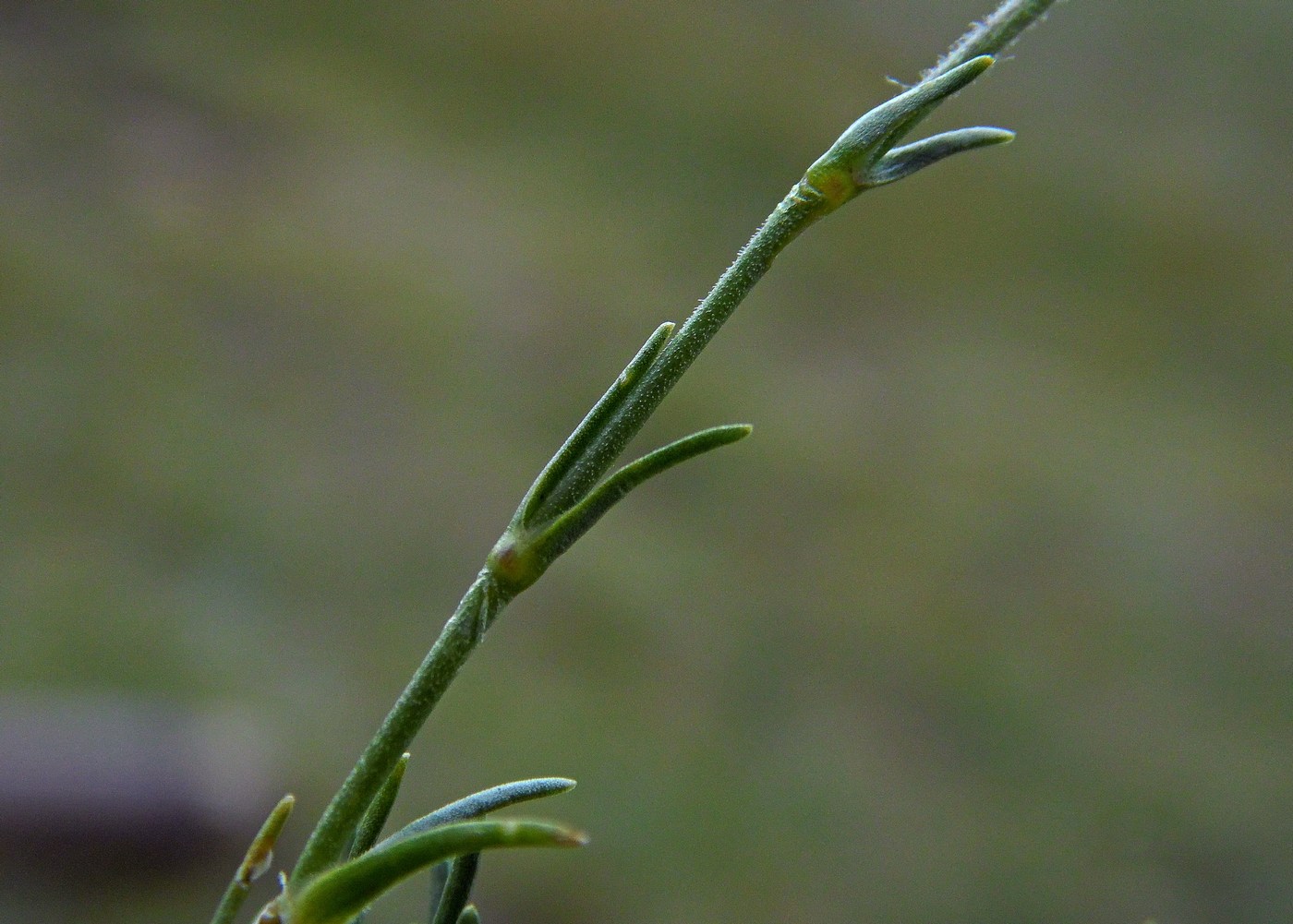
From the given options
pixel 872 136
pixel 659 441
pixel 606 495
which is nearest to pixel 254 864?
pixel 606 495

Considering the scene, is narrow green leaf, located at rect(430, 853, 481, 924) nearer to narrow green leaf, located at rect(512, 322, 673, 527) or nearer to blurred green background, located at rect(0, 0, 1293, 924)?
narrow green leaf, located at rect(512, 322, 673, 527)

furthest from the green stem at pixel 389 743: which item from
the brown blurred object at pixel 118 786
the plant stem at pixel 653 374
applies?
the brown blurred object at pixel 118 786

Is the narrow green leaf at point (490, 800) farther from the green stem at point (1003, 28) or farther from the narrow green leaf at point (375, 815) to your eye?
the green stem at point (1003, 28)

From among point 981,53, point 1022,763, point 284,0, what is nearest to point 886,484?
point 1022,763

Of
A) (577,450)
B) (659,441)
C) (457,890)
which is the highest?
(659,441)

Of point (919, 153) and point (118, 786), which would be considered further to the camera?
point (118, 786)

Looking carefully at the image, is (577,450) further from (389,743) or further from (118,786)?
(118,786)

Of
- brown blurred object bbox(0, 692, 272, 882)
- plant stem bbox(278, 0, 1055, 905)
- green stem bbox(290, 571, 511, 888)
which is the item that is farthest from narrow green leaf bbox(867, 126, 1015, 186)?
brown blurred object bbox(0, 692, 272, 882)
